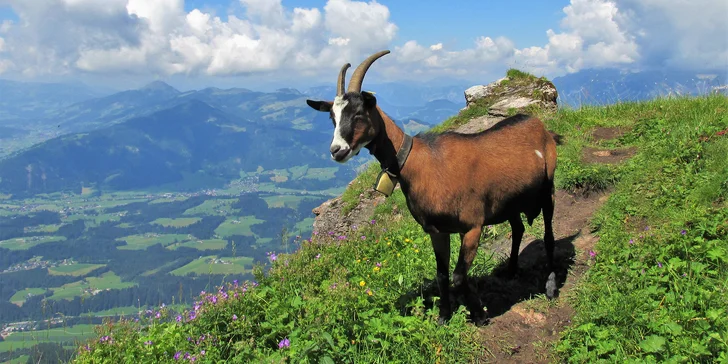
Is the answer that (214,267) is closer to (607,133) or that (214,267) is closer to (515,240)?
(607,133)

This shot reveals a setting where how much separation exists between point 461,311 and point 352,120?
2633mm

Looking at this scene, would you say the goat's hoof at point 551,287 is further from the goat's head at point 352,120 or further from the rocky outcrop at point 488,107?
the rocky outcrop at point 488,107

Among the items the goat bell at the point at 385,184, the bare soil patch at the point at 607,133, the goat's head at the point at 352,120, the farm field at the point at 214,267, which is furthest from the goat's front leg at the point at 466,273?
the farm field at the point at 214,267

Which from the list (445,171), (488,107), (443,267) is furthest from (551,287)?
(488,107)

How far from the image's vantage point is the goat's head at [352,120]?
4.79 m

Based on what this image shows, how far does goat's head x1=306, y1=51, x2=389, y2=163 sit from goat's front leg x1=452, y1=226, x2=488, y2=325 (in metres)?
1.60

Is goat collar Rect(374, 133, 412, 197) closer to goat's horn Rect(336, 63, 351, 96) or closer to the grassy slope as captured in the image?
goat's horn Rect(336, 63, 351, 96)

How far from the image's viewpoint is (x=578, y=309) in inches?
226

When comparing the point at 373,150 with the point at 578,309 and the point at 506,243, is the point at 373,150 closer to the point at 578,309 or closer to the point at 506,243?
the point at 578,309

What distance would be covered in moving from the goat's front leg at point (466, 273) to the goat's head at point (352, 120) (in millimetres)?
1597

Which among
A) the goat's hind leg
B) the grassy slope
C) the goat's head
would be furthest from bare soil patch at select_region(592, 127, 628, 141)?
the goat's head

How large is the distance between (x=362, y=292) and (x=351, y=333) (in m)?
0.57

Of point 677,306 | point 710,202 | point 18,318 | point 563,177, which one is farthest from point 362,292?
point 18,318

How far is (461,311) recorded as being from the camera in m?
5.72
